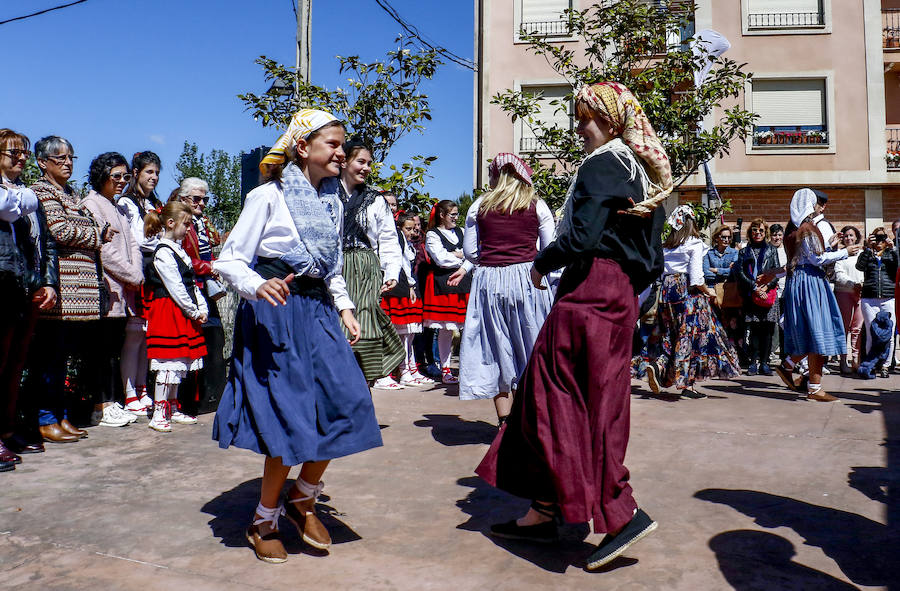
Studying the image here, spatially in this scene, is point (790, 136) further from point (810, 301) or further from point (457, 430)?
point (457, 430)

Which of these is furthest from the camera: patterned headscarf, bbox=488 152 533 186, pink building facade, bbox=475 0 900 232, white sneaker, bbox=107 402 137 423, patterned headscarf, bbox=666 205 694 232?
pink building facade, bbox=475 0 900 232

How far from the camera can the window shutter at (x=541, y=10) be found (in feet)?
80.1

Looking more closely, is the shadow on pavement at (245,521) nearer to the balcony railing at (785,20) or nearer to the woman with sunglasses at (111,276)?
the woman with sunglasses at (111,276)

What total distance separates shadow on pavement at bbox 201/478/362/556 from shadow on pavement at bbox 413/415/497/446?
1648mm

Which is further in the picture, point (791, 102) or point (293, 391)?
point (791, 102)

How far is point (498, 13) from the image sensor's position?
24.8m

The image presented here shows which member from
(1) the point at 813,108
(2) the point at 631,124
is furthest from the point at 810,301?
(1) the point at 813,108

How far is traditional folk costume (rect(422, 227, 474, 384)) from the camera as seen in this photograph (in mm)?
9414

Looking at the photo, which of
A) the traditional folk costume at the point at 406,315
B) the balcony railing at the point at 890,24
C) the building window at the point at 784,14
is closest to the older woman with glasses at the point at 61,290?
the traditional folk costume at the point at 406,315

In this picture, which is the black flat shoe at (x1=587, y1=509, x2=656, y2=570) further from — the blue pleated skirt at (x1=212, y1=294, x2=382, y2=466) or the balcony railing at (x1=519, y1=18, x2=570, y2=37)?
the balcony railing at (x1=519, y1=18, x2=570, y2=37)

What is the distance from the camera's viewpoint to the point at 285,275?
338 cm

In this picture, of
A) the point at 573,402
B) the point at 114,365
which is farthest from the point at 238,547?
the point at 114,365

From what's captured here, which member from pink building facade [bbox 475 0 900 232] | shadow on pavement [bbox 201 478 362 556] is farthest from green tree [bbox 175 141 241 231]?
shadow on pavement [bbox 201 478 362 556]

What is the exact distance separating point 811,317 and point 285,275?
20.1 feet
